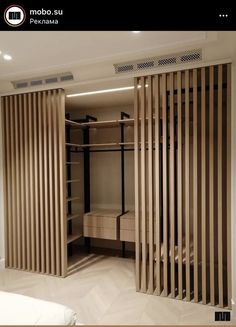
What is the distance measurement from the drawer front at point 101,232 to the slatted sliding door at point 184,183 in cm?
78

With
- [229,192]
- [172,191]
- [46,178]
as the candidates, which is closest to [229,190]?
[229,192]

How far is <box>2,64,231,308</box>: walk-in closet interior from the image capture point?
2422 mm

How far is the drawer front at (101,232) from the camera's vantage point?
11.4 feet

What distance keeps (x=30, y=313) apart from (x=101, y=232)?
214cm

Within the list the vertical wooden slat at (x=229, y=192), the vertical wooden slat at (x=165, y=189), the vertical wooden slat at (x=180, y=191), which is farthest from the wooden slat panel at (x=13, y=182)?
the vertical wooden slat at (x=229, y=192)

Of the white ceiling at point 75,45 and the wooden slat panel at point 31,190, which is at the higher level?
the white ceiling at point 75,45

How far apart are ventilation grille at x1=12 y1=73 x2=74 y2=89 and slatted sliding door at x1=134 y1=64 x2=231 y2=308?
91cm

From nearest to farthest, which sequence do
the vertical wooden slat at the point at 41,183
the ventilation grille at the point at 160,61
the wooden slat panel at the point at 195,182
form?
1. the ventilation grille at the point at 160,61
2. the wooden slat panel at the point at 195,182
3. the vertical wooden slat at the point at 41,183

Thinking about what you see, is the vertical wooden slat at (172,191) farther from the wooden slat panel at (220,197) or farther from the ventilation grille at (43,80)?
the ventilation grille at (43,80)

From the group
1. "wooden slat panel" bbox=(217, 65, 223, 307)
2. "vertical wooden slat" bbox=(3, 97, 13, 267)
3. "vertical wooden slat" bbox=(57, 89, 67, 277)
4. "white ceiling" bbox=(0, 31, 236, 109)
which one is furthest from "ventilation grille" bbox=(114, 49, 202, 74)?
"vertical wooden slat" bbox=(3, 97, 13, 267)

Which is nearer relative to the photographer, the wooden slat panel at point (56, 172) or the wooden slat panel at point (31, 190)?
the wooden slat panel at point (56, 172)

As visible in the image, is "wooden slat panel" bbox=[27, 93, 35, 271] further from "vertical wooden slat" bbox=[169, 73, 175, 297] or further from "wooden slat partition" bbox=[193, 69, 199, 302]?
"wooden slat partition" bbox=[193, 69, 199, 302]

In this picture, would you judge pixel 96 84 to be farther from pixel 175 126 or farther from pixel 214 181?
pixel 214 181

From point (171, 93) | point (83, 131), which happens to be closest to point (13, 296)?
point (171, 93)
